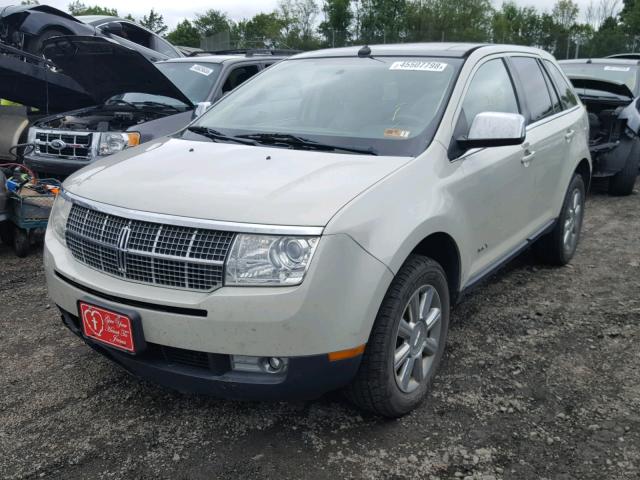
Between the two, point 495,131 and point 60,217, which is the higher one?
point 495,131

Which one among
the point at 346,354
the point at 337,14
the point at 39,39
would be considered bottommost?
the point at 346,354

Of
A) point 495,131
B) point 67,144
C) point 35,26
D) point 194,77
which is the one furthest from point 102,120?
point 495,131

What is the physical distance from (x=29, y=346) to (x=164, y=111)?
370 centimetres

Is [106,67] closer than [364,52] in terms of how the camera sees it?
No

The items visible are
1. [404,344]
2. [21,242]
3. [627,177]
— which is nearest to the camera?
[404,344]

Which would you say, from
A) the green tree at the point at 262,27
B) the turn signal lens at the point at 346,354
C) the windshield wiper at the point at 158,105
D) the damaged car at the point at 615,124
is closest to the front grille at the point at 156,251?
the turn signal lens at the point at 346,354

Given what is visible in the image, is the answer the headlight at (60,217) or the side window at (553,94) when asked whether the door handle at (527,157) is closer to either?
the side window at (553,94)

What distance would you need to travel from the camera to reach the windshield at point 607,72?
813cm

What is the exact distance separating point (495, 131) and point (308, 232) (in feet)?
4.43

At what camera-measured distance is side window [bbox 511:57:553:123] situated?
434 centimetres

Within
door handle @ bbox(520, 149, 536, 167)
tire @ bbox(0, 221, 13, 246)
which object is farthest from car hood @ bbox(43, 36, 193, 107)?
door handle @ bbox(520, 149, 536, 167)

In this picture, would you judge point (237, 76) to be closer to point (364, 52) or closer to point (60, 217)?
point (364, 52)

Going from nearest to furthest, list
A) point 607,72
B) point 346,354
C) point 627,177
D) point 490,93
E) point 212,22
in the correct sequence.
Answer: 1. point 346,354
2. point 490,93
3. point 627,177
4. point 607,72
5. point 212,22

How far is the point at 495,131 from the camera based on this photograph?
318 cm
